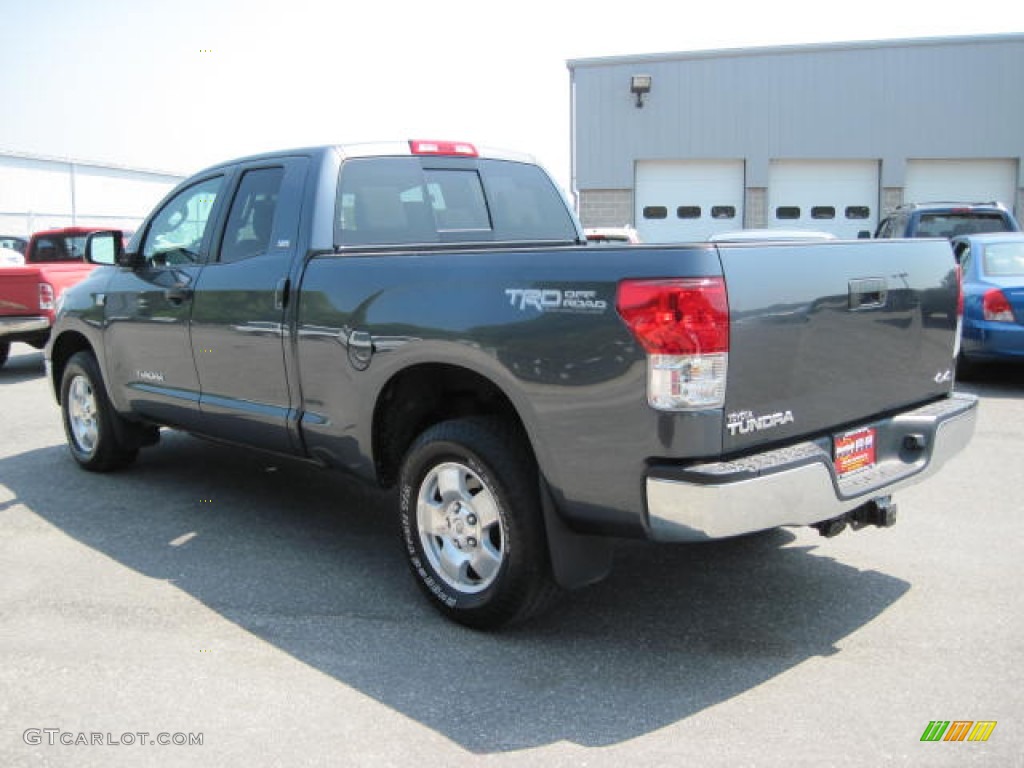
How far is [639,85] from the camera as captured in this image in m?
21.5

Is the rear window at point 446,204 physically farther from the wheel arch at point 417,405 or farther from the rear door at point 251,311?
the wheel arch at point 417,405

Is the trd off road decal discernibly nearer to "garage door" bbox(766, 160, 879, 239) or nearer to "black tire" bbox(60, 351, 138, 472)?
"black tire" bbox(60, 351, 138, 472)

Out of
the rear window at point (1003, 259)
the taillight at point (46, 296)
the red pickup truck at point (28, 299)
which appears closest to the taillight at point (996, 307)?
the rear window at point (1003, 259)

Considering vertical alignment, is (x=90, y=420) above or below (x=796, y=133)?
below

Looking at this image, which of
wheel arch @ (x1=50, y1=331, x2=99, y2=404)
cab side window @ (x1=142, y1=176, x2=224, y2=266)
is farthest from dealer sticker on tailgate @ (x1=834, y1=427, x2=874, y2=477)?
wheel arch @ (x1=50, y1=331, x2=99, y2=404)

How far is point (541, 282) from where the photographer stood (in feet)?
11.0

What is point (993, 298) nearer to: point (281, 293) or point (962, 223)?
point (962, 223)

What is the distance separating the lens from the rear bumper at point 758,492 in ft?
9.93

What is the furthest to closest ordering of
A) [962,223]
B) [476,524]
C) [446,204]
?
[962,223]
[446,204]
[476,524]

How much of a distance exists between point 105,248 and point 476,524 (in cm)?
349

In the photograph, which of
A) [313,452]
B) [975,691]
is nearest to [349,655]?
[313,452]

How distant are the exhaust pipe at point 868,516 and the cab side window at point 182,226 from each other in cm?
351

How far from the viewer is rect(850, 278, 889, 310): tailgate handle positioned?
11.6ft

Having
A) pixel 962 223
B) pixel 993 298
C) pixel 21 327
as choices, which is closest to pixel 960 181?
pixel 962 223
